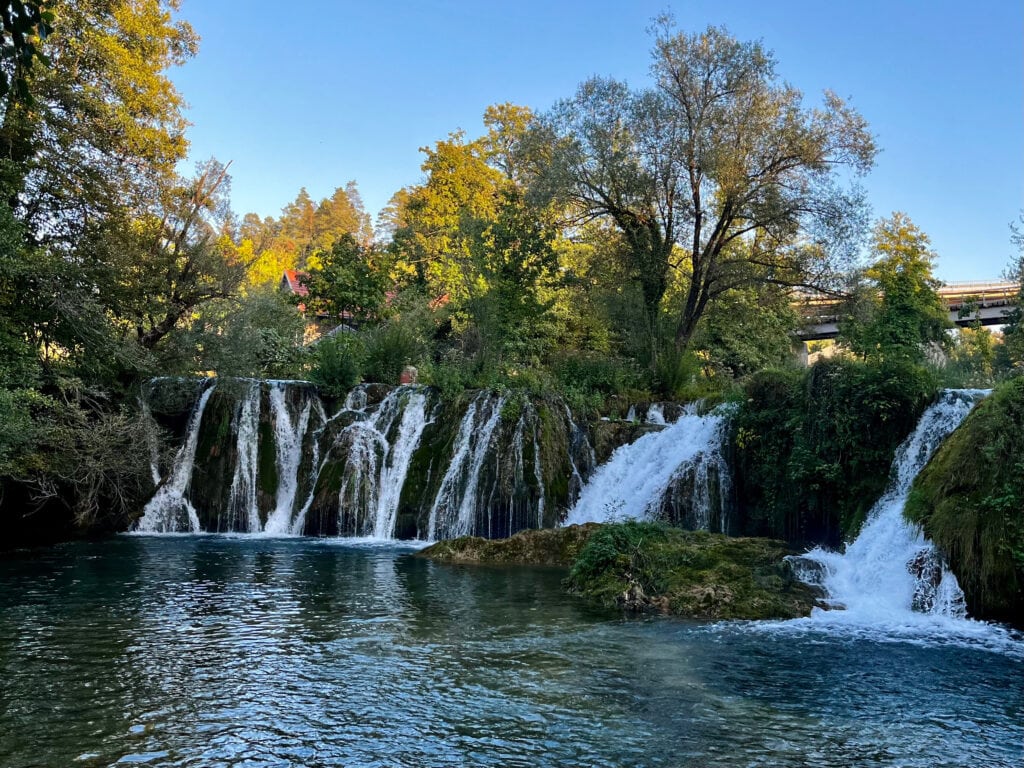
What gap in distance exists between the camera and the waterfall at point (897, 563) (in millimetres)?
10398

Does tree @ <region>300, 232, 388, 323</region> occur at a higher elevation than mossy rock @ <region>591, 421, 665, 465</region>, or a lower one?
higher

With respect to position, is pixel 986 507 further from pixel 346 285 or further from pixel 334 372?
pixel 346 285

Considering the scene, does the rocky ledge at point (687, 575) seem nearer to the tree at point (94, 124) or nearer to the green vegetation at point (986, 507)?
the green vegetation at point (986, 507)

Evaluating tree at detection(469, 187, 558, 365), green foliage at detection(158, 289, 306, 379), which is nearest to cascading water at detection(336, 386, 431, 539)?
green foliage at detection(158, 289, 306, 379)

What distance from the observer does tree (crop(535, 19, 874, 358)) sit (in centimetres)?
2484

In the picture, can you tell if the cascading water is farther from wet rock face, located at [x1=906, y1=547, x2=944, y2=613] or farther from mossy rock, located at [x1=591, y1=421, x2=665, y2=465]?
wet rock face, located at [x1=906, y1=547, x2=944, y2=613]

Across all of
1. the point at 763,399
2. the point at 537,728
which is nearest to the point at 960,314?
the point at 763,399

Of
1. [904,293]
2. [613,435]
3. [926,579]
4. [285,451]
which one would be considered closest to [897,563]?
[926,579]

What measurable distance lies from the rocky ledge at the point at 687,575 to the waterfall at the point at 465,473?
6.38 m

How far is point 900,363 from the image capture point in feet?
47.0

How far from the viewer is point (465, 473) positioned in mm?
19109

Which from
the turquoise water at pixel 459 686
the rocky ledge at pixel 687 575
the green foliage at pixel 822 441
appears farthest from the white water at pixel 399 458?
the green foliage at pixel 822 441

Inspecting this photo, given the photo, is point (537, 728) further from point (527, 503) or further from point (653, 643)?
point (527, 503)

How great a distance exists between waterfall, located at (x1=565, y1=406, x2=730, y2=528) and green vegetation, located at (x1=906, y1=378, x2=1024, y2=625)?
545cm
